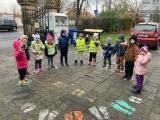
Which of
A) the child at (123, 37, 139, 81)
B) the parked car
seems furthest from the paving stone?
the parked car

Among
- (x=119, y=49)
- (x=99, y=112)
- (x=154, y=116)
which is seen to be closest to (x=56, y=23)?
(x=119, y=49)

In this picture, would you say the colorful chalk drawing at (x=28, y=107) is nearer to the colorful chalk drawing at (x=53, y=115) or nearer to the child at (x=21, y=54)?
the colorful chalk drawing at (x=53, y=115)

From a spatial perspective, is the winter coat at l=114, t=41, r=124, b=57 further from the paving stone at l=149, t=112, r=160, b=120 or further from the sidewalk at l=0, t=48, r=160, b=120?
the paving stone at l=149, t=112, r=160, b=120

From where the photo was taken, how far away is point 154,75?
272 inches

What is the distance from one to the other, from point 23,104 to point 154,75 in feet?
15.6

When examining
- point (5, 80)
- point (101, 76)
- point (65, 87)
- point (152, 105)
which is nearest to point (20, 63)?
point (5, 80)

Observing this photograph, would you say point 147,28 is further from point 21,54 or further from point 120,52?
point 21,54

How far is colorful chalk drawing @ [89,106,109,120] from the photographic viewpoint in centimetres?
388

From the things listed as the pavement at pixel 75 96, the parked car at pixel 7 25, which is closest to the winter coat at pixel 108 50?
the pavement at pixel 75 96

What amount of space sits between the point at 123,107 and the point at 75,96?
47.4 inches

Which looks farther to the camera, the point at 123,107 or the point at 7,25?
the point at 7,25

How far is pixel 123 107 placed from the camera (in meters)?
4.34

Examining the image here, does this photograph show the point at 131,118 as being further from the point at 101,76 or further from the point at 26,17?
the point at 26,17

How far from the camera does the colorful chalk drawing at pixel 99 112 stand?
3.88 m
